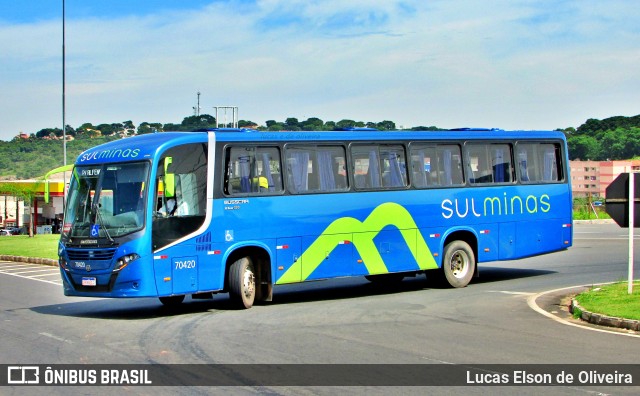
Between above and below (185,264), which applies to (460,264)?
below

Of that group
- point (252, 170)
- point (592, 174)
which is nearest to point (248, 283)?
point (252, 170)

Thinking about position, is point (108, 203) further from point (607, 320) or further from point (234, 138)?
point (607, 320)

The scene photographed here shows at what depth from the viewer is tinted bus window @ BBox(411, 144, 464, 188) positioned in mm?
20125

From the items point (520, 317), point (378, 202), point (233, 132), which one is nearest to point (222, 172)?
point (233, 132)

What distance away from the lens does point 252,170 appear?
57.5 feet

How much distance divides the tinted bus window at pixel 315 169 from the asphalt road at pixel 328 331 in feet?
7.72

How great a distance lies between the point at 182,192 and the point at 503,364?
7578 millimetres

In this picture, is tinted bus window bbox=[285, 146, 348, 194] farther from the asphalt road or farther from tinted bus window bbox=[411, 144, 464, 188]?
the asphalt road

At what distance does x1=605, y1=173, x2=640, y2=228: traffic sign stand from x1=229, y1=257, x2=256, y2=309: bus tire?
22.2 ft

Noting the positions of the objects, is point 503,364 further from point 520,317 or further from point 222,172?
point 222,172

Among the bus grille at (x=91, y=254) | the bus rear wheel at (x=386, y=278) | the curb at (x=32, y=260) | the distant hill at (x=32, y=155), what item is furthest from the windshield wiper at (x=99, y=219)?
the distant hill at (x=32, y=155)

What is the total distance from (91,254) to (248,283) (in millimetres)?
3058

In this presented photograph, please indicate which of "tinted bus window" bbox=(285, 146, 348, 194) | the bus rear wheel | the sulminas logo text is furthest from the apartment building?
"tinted bus window" bbox=(285, 146, 348, 194)

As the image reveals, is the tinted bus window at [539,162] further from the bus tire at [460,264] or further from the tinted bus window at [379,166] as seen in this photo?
the tinted bus window at [379,166]
